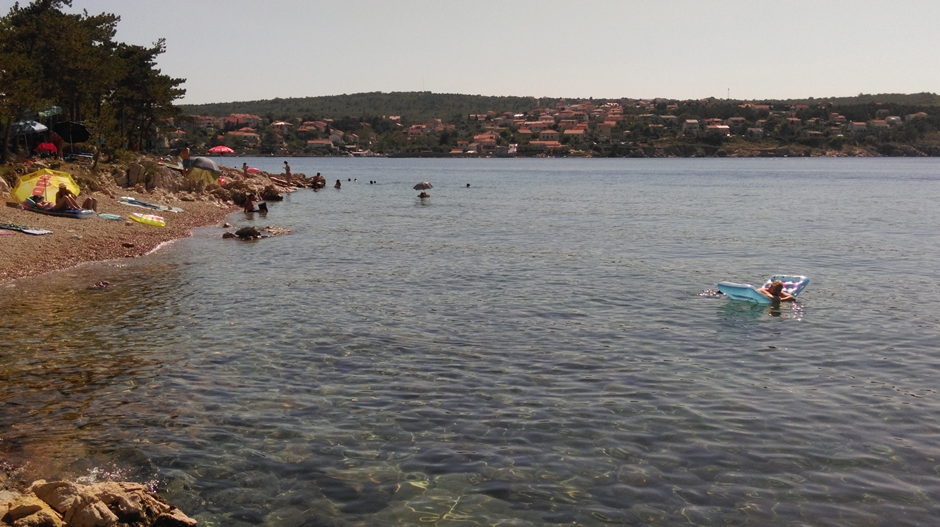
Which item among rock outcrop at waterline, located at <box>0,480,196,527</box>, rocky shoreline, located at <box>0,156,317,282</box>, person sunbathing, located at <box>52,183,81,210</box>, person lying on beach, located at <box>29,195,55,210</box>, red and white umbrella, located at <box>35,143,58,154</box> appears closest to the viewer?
rock outcrop at waterline, located at <box>0,480,196,527</box>

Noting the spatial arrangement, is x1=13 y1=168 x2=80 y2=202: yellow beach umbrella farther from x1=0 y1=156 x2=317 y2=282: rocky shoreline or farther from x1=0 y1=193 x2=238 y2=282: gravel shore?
x1=0 y1=193 x2=238 y2=282: gravel shore

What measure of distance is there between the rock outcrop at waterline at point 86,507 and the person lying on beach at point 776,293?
1548 centimetres

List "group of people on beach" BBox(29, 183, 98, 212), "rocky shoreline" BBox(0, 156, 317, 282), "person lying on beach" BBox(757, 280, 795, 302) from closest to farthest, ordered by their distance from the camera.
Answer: "person lying on beach" BBox(757, 280, 795, 302), "rocky shoreline" BBox(0, 156, 317, 282), "group of people on beach" BBox(29, 183, 98, 212)

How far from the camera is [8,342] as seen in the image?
14008mm

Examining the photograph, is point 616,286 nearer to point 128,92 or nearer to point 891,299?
point 891,299

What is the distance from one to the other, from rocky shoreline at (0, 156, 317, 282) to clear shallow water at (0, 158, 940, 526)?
1511 millimetres

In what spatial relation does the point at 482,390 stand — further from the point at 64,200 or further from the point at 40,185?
the point at 40,185

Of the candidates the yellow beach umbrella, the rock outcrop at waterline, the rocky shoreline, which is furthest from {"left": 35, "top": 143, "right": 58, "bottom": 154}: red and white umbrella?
the rock outcrop at waterline

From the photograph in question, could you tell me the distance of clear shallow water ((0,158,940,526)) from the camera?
8.38 m

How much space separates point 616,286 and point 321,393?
1153cm

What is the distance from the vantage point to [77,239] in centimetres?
2547

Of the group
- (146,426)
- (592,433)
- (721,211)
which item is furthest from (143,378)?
(721,211)

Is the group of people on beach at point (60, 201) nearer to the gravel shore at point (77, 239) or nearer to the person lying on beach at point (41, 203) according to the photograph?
the person lying on beach at point (41, 203)

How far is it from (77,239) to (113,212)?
26.2 feet
